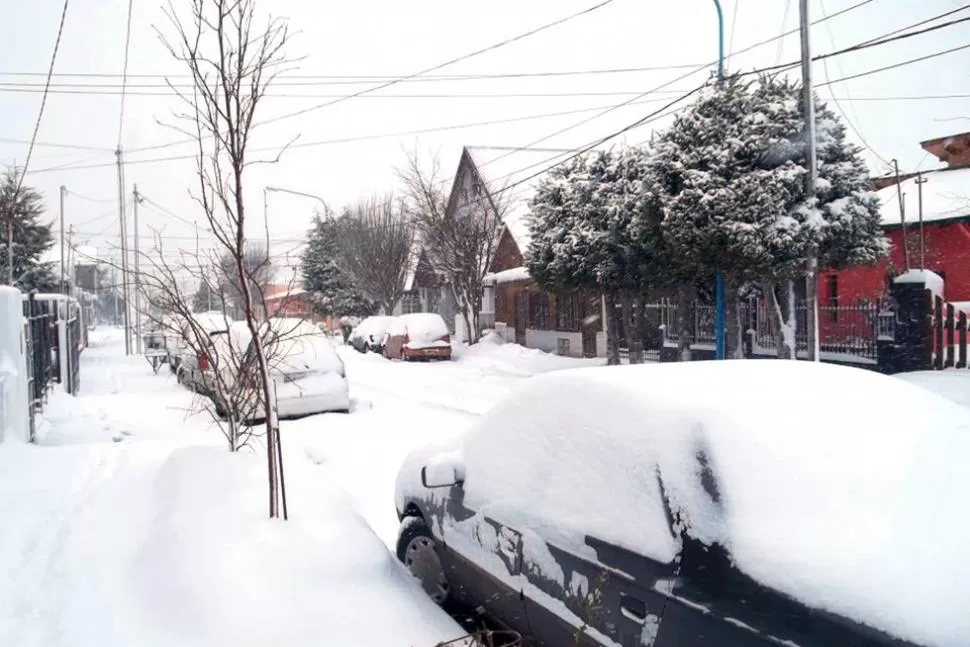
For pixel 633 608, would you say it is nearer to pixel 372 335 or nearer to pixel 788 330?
pixel 788 330

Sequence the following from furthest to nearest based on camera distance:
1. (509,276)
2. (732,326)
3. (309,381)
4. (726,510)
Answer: (509,276) → (732,326) → (309,381) → (726,510)

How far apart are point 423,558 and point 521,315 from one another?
88.6 ft

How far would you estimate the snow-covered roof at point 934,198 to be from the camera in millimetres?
21156

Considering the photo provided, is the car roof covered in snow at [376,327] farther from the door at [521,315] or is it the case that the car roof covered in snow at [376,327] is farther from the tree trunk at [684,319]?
the tree trunk at [684,319]

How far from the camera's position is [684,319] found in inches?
711

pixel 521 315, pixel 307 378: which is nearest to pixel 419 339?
pixel 521 315

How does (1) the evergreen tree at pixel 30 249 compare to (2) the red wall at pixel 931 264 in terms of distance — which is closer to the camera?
(2) the red wall at pixel 931 264

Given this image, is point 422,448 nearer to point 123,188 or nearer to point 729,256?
point 729,256

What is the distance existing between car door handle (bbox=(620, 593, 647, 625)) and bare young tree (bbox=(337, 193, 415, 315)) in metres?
33.2

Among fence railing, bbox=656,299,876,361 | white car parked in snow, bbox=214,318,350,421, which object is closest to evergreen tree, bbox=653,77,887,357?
fence railing, bbox=656,299,876,361

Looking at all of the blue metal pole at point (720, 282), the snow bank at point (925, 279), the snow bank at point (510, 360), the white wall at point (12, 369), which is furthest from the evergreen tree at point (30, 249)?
the snow bank at point (925, 279)

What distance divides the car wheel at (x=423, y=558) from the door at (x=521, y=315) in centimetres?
2590

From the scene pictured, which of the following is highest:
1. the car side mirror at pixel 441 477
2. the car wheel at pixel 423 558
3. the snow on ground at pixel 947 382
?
the car side mirror at pixel 441 477

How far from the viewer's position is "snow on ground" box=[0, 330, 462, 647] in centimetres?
349
